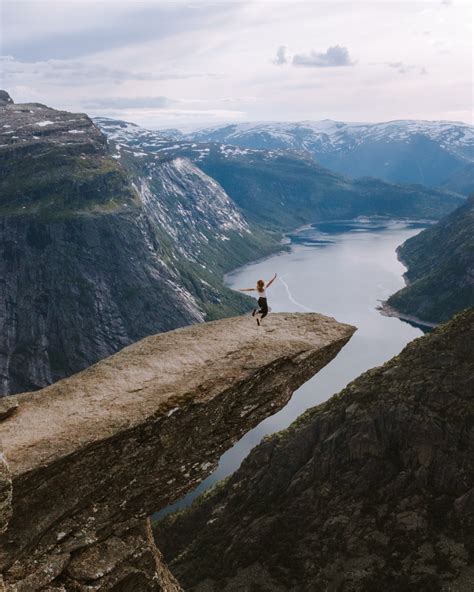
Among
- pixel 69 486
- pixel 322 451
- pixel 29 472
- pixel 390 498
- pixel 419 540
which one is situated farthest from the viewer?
pixel 322 451

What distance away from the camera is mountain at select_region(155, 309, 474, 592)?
61281 millimetres

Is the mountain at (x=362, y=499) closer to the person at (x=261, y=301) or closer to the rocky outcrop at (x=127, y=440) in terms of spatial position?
the rocky outcrop at (x=127, y=440)

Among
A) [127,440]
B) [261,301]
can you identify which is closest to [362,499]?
[261,301]

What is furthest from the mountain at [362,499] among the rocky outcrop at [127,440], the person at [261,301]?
the person at [261,301]

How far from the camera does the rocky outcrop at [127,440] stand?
23.1 meters

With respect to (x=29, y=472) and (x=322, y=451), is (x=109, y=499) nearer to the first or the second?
(x=29, y=472)

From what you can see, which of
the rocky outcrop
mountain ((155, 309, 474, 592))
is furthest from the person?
mountain ((155, 309, 474, 592))

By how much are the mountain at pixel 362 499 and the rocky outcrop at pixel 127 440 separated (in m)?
41.0

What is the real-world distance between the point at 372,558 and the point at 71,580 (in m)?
49.4

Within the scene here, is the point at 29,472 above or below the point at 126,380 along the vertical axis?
below

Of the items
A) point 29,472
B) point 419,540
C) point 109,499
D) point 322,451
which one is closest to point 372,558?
point 419,540

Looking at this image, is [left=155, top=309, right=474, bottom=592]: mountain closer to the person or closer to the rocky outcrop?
the rocky outcrop

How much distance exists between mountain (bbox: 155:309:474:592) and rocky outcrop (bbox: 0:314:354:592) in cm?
4098

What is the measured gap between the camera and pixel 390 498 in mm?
68812
